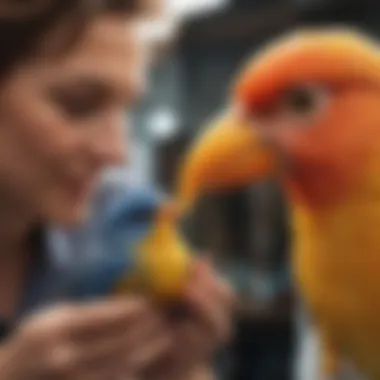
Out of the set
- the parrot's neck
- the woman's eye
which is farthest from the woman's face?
the parrot's neck

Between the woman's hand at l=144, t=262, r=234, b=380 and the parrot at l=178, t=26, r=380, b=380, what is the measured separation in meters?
0.07

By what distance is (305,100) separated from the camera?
11.9 inches

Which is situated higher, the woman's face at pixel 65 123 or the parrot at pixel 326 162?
the woman's face at pixel 65 123

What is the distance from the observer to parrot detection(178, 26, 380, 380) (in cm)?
29

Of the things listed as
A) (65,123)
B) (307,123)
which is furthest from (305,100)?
(65,123)

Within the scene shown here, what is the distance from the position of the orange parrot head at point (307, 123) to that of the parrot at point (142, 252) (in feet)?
0.16

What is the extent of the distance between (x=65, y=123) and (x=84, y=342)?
10 cm

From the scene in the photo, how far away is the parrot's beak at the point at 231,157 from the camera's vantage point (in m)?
0.31

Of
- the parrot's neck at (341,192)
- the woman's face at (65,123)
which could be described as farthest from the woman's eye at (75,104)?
the parrot's neck at (341,192)

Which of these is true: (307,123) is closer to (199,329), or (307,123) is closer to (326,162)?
(326,162)

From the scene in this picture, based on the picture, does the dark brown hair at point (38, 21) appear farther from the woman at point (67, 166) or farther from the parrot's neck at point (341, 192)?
the parrot's neck at point (341, 192)

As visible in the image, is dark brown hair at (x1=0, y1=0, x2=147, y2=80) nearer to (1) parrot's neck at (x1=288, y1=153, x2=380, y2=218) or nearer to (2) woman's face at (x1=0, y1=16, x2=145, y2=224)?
(2) woman's face at (x1=0, y1=16, x2=145, y2=224)

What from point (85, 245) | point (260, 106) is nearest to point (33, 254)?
point (85, 245)

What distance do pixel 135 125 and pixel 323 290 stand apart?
0.46 feet
